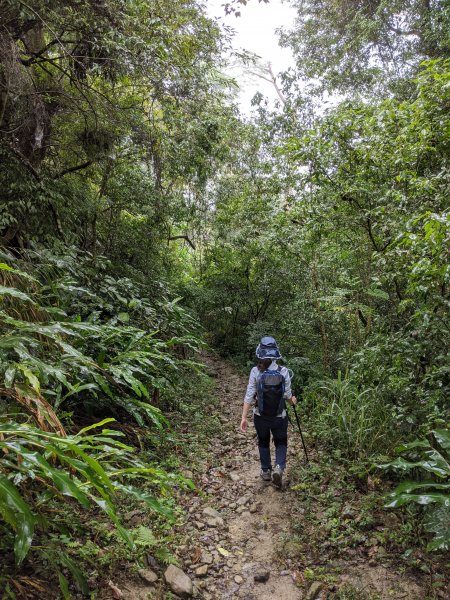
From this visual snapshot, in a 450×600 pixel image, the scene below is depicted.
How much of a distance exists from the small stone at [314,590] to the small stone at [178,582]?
3.20 feet

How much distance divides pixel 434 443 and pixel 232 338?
788 centimetres

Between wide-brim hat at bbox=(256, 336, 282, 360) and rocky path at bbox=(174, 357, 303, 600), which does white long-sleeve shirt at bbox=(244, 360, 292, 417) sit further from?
rocky path at bbox=(174, 357, 303, 600)

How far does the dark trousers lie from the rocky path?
1.19 ft

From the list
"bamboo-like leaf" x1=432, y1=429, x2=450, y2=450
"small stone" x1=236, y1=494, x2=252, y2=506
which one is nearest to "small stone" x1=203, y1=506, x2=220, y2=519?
"small stone" x1=236, y1=494, x2=252, y2=506

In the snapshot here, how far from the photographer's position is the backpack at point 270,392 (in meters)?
4.72

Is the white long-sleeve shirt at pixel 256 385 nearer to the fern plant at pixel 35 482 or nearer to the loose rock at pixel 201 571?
the loose rock at pixel 201 571

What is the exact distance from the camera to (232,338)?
11664mm

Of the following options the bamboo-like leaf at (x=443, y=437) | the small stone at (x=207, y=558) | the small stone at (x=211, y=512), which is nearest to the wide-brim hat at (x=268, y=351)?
the small stone at (x=211, y=512)

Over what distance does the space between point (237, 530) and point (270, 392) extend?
1501 millimetres

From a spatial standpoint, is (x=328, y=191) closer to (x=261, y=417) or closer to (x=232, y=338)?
(x=261, y=417)

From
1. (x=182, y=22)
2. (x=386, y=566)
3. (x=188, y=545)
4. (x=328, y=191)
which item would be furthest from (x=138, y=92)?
(x=386, y=566)

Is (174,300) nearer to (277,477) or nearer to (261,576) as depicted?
(277,477)

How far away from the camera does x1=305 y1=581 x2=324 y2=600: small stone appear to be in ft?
10.7

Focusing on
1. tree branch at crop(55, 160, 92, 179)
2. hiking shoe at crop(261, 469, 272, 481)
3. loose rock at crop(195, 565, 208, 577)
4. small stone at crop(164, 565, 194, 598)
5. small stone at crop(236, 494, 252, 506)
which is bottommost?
loose rock at crop(195, 565, 208, 577)
